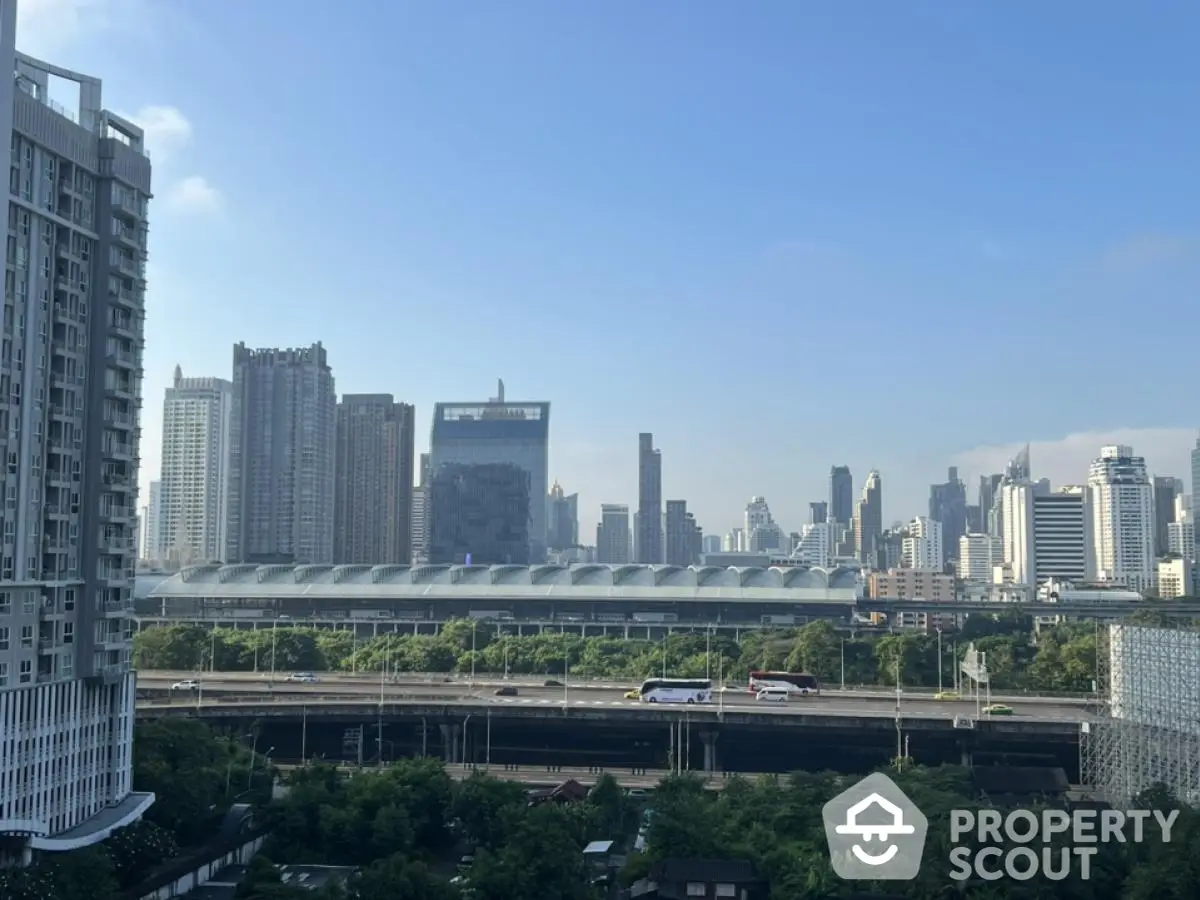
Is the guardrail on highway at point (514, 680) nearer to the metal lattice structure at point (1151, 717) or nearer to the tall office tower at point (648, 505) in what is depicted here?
the metal lattice structure at point (1151, 717)

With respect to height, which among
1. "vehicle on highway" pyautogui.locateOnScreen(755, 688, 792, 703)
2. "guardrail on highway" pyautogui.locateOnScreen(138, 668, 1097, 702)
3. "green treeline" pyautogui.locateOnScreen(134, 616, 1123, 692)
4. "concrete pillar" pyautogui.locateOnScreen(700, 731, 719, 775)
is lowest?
"concrete pillar" pyautogui.locateOnScreen(700, 731, 719, 775)

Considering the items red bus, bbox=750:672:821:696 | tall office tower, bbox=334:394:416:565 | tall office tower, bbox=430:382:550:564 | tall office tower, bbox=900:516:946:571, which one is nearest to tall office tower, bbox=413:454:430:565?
tall office tower, bbox=430:382:550:564

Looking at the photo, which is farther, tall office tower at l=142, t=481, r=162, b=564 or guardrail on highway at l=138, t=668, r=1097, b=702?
tall office tower at l=142, t=481, r=162, b=564

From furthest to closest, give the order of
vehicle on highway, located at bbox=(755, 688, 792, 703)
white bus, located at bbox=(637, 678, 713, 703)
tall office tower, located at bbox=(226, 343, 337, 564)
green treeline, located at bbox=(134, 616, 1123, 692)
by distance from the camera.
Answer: tall office tower, located at bbox=(226, 343, 337, 564)
green treeline, located at bbox=(134, 616, 1123, 692)
vehicle on highway, located at bbox=(755, 688, 792, 703)
white bus, located at bbox=(637, 678, 713, 703)

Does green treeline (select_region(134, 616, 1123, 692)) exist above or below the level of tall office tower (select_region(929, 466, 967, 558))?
below

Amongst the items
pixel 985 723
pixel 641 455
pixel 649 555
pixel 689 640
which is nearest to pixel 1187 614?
pixel 689 640

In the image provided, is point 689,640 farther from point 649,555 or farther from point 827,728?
point 649,555

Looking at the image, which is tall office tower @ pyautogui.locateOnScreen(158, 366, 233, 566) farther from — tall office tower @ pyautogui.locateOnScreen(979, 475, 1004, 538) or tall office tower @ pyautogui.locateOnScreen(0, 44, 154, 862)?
tall office tower @ pyautogui.locateOnScreen(979, 475, 1004, 538)
